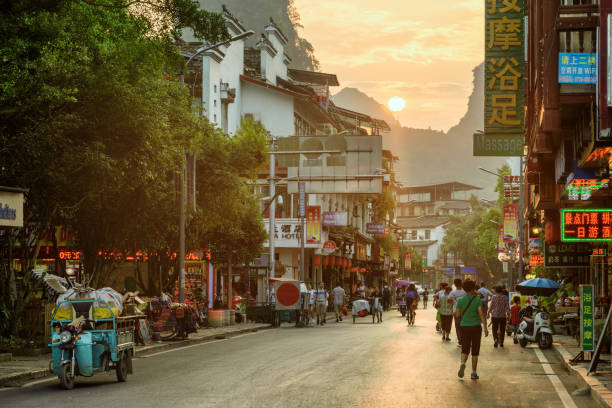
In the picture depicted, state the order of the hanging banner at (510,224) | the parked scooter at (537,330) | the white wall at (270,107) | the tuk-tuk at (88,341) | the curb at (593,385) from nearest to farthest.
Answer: the curb at (593,385), the tuk-tuk at (88,341), the parked scooter at (537,330), the hanging banner at (510,224), the white wall at (270,107)

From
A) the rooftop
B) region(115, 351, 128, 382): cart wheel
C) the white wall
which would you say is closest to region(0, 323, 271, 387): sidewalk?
region(115, 351, 128, 382): cart wheel

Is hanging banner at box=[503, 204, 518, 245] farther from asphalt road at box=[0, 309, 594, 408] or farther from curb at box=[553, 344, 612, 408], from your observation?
curb at box=[553, 344, 612, 408]

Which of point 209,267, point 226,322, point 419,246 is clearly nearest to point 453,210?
point 419,246

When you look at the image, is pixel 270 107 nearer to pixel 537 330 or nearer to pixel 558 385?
pixel 537 330

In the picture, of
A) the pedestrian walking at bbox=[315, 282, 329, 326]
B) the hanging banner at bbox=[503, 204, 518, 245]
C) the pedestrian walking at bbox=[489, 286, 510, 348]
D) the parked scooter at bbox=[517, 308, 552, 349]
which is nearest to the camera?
the parked scooter at bbox=[517, 308, 552, 349]

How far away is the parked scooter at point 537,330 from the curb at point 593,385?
177 inches

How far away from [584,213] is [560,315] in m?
10.6

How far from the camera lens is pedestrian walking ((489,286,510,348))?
26203 mm

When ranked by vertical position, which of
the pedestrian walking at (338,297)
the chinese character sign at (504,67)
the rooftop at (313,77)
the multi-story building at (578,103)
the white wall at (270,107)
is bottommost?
the pedestrian walking at (338,297)

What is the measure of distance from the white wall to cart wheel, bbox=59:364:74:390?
44.6 meters

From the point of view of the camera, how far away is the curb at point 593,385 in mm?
13009

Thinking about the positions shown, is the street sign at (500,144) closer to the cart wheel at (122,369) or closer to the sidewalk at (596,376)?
the sidewalk at (596,376)

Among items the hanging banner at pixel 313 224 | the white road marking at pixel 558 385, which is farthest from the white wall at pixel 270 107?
the white road marking at pixel 558 385

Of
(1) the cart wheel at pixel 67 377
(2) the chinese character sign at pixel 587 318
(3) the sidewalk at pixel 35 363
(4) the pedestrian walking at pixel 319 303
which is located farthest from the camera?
(4) the pedestrian walking at pixel 319 303
